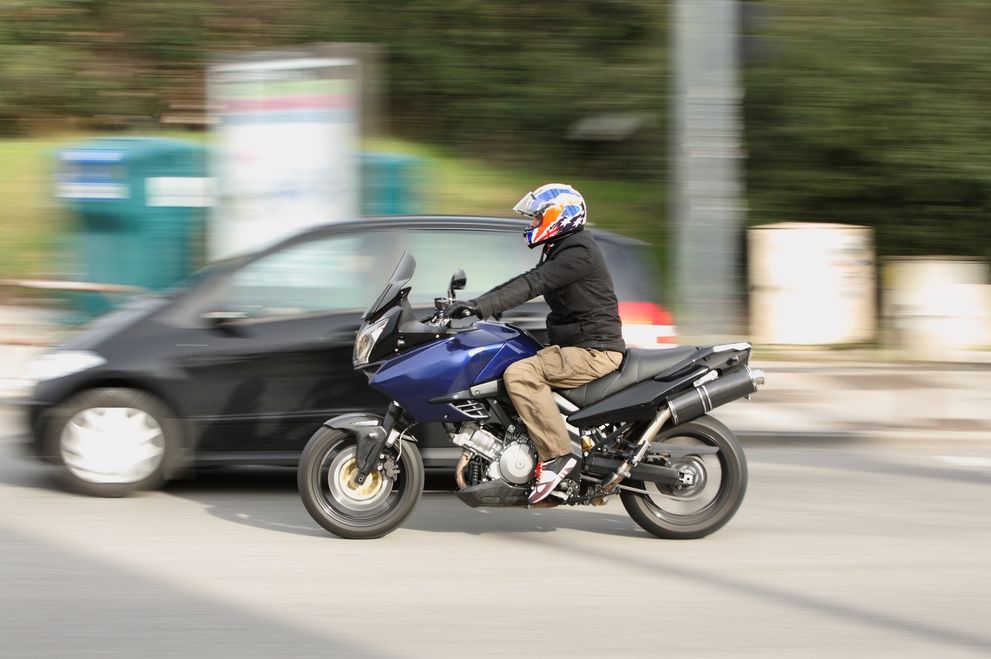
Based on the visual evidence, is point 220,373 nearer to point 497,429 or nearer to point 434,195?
point 497,429

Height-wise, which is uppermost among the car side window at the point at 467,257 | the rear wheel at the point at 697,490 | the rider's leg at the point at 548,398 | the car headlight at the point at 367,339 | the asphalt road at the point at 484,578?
the car side window at the point at 467,257

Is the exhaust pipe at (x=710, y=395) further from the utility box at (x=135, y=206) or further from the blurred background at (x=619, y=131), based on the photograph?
the utility box at (x=135, y=206)

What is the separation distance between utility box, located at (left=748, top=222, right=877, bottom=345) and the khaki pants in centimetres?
733

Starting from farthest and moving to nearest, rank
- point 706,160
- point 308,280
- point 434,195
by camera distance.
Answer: point 434,195, point 706,160, point 308,280

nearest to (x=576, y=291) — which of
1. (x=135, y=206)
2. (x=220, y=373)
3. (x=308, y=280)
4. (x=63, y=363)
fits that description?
(x=308, y=280)

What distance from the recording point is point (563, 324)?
649 cm

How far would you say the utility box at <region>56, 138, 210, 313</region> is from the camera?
11.6 meters

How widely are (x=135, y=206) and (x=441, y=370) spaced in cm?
637

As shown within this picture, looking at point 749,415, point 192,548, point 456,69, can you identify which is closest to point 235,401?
point 192,548

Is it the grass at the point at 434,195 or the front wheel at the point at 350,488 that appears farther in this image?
the grass at the point at 434,195

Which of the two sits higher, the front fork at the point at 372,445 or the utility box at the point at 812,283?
the utility box at the point at 812,283

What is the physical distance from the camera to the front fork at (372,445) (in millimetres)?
6336

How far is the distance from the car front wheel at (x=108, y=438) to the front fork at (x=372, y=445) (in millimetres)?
1425

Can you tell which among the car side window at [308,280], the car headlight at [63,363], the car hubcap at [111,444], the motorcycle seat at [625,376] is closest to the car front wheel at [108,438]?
the car hubcap at [111,444]
